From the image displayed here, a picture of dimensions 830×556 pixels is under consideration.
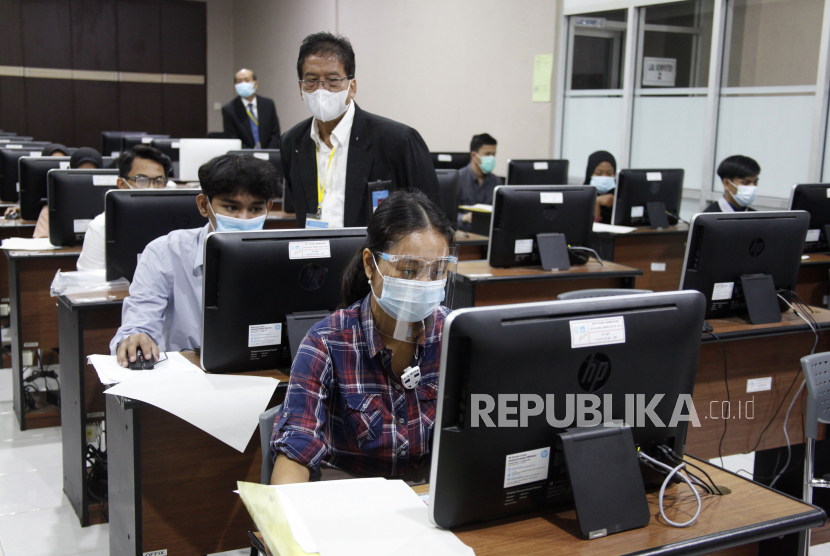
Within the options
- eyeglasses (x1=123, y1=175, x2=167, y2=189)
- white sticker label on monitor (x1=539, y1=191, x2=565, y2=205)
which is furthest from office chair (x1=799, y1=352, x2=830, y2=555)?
eyeglasses (x1=123, y1=175, x2=167, y2=189)

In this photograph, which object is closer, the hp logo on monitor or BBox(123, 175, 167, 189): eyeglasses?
the hp logo on monitor

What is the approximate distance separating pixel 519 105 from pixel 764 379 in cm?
484

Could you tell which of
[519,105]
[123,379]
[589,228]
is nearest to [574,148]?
[519,105]

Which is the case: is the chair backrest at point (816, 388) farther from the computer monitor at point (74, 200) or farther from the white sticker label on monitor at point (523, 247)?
the computer monitor at point (74, 200)

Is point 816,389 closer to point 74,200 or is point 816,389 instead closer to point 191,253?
point 191,253

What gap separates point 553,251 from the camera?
345 cm

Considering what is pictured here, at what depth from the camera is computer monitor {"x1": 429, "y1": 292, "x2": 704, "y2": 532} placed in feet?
3.41

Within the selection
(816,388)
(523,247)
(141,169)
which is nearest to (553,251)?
(523,247)

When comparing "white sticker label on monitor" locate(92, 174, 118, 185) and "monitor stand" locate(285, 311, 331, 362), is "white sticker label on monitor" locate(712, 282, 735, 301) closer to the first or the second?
"monitor stand" locate(285, 311, 331, 362)

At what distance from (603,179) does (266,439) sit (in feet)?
13.8

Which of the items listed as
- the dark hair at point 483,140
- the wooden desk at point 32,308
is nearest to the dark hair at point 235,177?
the wooden desk at point 32,308

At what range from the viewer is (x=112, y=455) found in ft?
6.43

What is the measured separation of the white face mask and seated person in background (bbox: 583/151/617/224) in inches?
116

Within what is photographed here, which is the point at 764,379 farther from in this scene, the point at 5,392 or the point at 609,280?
the point at 5,392
